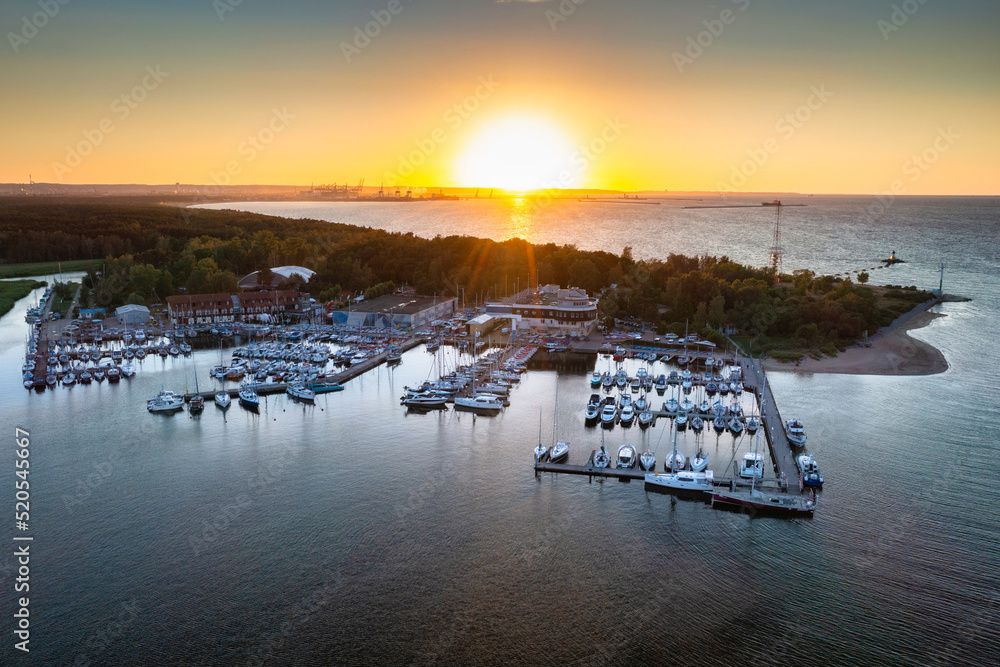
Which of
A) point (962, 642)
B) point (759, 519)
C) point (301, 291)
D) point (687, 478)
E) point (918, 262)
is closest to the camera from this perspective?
point (962, 642)

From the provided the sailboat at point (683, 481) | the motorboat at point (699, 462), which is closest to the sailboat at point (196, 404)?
the sailboat at point (683, 481)

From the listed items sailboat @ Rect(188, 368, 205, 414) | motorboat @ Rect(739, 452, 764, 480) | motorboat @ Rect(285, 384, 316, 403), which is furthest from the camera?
motorboat @ Rect(285, 384, 316, 403)

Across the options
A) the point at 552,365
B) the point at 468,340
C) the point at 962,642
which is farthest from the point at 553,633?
the point at 468,340

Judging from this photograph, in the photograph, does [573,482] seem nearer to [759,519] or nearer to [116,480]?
[759,519]

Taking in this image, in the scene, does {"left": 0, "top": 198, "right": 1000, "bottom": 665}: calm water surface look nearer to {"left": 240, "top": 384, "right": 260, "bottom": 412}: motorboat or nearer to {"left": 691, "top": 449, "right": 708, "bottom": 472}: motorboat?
{"left": 240, "top": 384, "right": 260, "bottom": 412}: motorboat

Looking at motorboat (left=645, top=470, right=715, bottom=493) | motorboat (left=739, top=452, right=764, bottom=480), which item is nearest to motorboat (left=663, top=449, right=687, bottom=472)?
motorboat (left=645, top=470, right=715, bottom=493)

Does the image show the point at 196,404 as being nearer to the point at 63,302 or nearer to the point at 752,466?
the point at 752,466

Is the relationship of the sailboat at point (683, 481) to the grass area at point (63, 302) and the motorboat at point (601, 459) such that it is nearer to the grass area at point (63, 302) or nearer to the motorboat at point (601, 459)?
the motorboat at point (601, 459)
